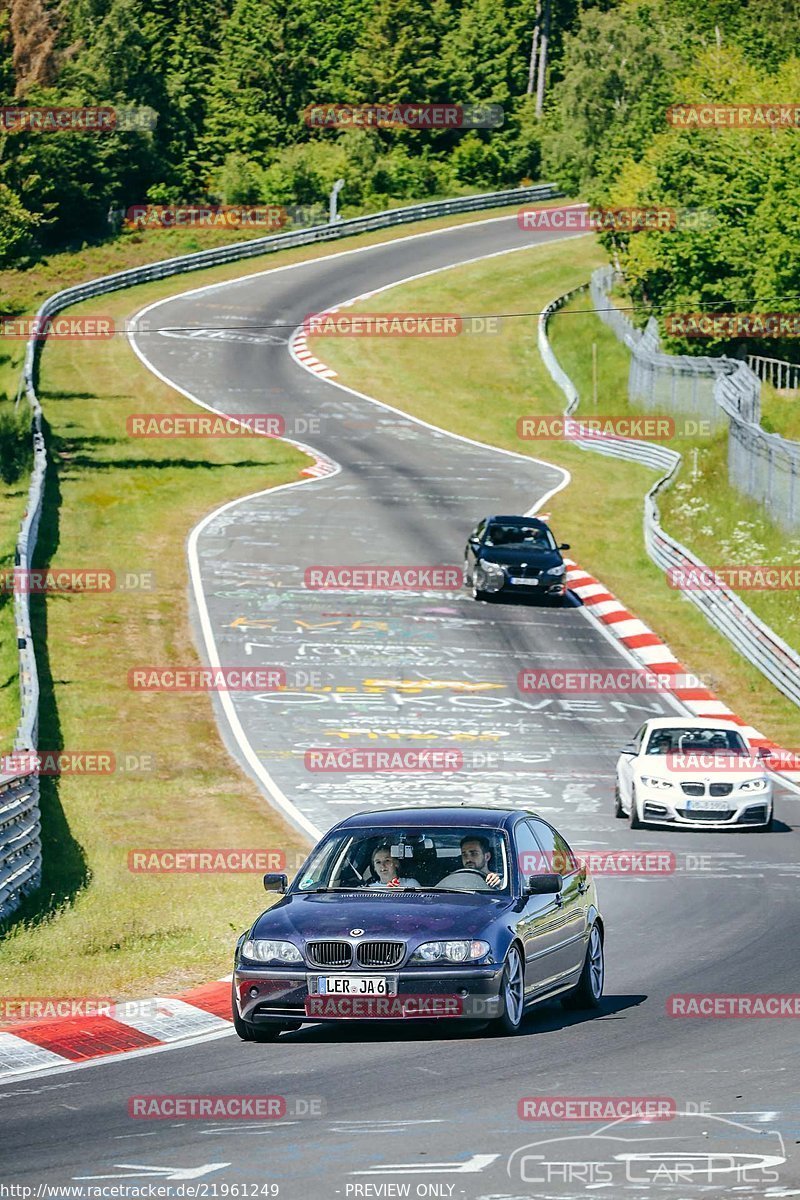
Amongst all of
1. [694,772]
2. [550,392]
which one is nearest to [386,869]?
[694,772]

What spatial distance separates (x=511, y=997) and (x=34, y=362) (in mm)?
55738

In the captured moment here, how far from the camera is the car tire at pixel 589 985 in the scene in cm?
1341

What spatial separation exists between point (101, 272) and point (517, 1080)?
2901 inches

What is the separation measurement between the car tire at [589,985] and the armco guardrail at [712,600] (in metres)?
20.0

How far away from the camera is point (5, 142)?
276 feet

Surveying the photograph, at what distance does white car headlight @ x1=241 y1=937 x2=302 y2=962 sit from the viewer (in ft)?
38.7

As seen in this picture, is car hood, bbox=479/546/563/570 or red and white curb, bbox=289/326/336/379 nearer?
car hood, bbox=479/546/563/570

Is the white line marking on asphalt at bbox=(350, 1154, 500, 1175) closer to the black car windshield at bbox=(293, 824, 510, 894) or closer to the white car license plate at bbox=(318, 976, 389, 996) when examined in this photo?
the white car license plate at bbox=(318, 976, 389, 996)

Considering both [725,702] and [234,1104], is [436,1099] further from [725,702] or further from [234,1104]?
[725,702]

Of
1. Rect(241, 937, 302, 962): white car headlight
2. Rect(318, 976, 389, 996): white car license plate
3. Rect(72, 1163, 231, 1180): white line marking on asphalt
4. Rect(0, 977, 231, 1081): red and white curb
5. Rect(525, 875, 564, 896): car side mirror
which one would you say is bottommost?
Rect(0, 977, 231, 1081): red and white curb

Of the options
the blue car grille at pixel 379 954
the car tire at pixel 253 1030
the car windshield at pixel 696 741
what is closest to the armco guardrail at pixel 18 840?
the car tire at pixel 253 1030

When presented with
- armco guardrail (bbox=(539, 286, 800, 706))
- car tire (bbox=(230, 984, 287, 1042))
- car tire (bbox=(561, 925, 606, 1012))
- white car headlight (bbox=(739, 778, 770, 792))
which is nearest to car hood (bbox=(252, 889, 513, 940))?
car tire (bbox=(230, 984, 287, 1042))

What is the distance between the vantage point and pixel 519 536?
4034cm

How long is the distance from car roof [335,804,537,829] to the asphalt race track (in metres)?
1.33
